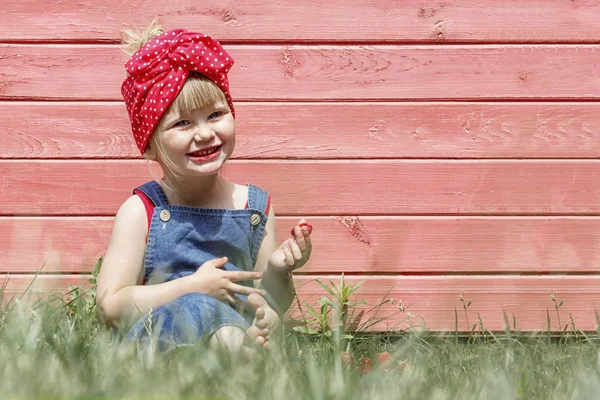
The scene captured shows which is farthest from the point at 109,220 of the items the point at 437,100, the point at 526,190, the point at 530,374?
the point at 530,374

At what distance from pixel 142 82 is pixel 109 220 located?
0.80m

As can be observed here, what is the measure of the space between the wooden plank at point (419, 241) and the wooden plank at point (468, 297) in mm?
51

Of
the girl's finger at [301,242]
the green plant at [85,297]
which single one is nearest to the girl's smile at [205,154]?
the girl's finger at [301,242]

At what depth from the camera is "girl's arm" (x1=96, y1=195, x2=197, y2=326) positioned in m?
2.59

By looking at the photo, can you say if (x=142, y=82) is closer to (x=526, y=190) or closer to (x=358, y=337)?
(x=358, y=337)

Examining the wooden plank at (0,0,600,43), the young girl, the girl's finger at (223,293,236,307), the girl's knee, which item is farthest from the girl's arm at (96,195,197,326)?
the wooden plank at (0,0,600,43)

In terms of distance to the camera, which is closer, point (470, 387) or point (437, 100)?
point (470, 387)

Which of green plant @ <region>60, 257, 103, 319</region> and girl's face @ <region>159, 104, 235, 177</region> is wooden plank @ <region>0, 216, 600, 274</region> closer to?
green plant @ <region>60, 257, 103, 319</region>

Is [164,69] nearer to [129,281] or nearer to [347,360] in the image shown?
[129,281]

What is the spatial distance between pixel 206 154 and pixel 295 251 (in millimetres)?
435

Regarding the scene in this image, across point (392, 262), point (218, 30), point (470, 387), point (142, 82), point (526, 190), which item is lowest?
point (470, 387)

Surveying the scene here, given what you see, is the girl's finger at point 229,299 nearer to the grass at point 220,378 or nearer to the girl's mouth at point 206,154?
the girl's mouth at point 206,154

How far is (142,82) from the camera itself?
266 centimetres

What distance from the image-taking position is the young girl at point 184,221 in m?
2.56
